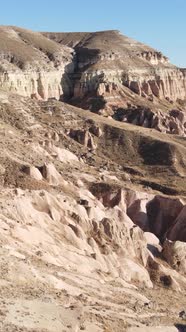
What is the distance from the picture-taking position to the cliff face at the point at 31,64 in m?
115

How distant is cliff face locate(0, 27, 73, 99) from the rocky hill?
337mm

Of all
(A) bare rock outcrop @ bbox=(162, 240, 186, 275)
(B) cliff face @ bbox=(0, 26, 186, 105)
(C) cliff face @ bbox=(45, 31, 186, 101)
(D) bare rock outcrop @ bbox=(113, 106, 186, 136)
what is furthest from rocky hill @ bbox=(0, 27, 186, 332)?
(C) cliff face @ bbox=(45, 31, 186, 101)

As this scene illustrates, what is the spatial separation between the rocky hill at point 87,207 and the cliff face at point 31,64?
337mm

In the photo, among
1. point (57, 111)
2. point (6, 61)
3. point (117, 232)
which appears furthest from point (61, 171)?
point (6, 61)

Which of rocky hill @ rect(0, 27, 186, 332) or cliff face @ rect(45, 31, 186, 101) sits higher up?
cliff face @ rect(45, 31, 186, 101)

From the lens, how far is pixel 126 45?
155 meters

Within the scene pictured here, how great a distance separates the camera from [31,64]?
121 meters

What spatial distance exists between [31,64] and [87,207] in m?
75.1

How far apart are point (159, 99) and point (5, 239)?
104 meters

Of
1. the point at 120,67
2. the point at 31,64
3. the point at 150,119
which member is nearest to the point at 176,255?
the point at 150,119

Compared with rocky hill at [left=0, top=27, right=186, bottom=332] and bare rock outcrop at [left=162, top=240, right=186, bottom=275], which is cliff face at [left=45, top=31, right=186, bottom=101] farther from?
bare rock outcrop at [left=162, top=240, right=186, bottom=275]

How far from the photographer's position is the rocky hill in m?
29.5

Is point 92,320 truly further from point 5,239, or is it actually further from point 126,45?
point 126,45

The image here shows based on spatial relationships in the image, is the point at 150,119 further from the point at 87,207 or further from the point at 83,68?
the point at 87,207
